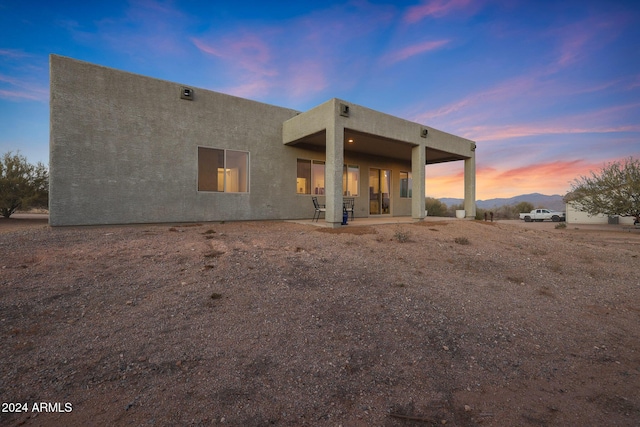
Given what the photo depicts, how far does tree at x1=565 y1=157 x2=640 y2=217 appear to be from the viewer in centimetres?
1562

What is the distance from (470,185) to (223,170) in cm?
1188

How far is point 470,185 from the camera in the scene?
43.6 ft

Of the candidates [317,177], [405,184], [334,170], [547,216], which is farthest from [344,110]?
[547,216]

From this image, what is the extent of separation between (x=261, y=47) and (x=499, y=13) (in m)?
8.35

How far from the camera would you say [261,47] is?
1021cm

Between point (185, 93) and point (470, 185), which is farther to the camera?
point (470, 185)

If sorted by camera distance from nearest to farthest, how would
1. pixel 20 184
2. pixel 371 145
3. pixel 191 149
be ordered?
pixel 191 149 < pixel 371 145 < pixel 20 184

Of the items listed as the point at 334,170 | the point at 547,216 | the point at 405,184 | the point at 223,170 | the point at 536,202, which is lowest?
the point at 547,216

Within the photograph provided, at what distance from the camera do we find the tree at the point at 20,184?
36.3 feet

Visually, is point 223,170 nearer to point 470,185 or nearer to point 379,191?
point 379,191

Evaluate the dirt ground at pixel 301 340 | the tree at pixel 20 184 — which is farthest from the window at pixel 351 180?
the tree at pixel 20 184

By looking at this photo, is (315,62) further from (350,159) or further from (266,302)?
(266,302)

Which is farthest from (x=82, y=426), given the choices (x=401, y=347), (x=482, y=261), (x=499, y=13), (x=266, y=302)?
(x=499, y=13)

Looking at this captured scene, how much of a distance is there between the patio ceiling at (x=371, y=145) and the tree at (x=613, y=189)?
11.3m
